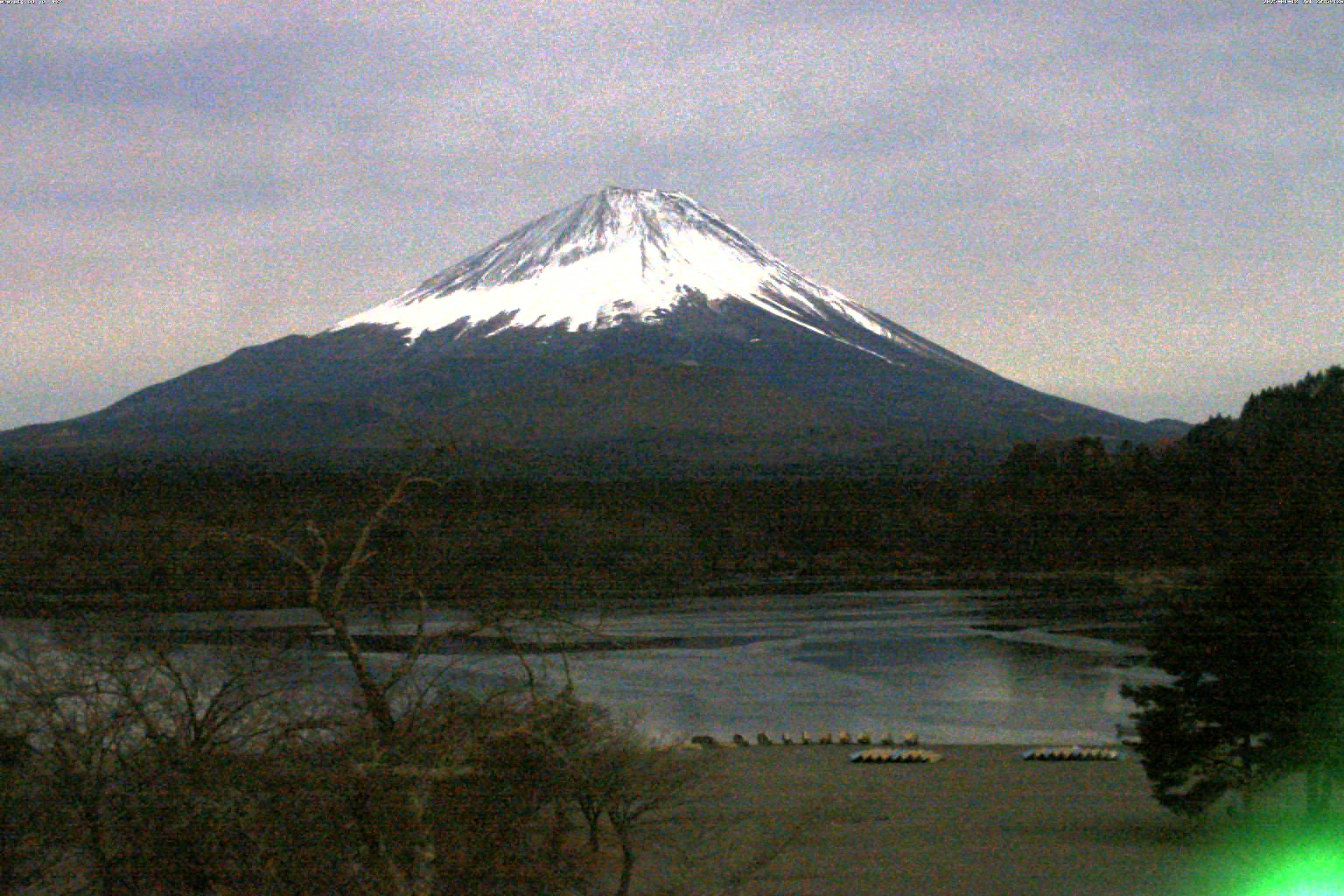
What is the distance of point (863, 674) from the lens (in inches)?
990

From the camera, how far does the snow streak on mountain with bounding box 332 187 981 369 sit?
10938 centimetres

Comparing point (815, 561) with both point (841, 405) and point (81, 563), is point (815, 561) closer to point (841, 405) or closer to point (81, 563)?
point (81, 563)

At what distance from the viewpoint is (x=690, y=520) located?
4353cm

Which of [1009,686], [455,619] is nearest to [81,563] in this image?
[455,619]

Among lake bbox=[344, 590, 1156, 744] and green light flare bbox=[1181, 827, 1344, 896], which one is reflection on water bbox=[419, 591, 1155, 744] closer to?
lake bbox=[344, 590, 1156, 744]

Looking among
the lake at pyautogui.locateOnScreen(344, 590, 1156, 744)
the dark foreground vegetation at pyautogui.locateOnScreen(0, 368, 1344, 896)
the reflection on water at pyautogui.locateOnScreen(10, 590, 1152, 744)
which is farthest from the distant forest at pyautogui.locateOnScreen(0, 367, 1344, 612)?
the lake at pyautogui.locateOnScreen(344, 590, 1156, 744)

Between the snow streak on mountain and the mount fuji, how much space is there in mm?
234

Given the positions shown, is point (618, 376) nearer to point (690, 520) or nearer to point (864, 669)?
point (690, 520)

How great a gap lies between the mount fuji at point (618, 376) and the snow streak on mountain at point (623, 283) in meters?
0.23

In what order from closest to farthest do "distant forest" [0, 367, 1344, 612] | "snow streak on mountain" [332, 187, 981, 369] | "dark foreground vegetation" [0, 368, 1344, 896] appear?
"dark foreground vegetation" [0, 368, 1344, 896] < "distant forest" [0, 367, 1344, 612] < "snow streak on mountain" [332, 187, 981, 369]

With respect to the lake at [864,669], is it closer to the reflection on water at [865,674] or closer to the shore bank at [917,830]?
the reflection on water at [865,674]

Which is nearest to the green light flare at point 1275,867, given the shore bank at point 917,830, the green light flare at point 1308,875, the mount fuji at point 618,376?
the green light flare at point 1308,875

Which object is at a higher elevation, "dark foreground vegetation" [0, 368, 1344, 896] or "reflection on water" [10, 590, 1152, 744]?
"dark foreground vegetation" [0, 368, 1344, 896]

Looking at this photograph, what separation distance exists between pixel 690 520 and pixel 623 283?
74949 mm
